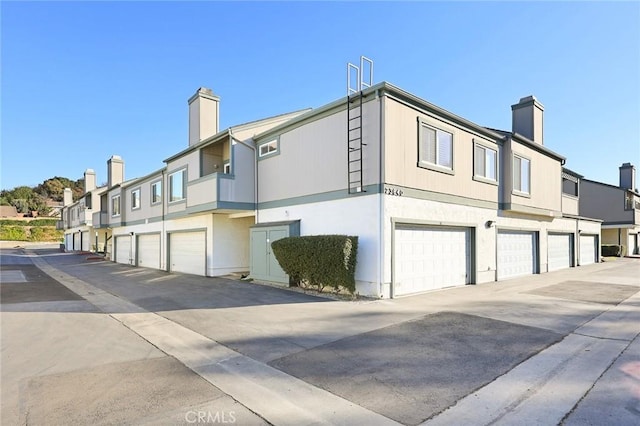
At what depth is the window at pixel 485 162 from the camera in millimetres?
13836

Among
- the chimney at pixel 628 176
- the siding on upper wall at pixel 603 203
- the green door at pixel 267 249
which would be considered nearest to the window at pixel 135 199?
the green door at pixel 267 249

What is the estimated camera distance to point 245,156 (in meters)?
14.9

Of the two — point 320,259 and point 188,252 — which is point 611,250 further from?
point 188,252

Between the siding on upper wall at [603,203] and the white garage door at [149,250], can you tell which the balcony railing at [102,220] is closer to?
the white garage door at [149,250]

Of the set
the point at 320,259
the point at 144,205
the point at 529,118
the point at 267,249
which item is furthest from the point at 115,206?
the point at 529,118

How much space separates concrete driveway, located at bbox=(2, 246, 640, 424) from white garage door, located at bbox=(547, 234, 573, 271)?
28.0 feet

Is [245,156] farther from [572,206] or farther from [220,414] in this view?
[572,206]

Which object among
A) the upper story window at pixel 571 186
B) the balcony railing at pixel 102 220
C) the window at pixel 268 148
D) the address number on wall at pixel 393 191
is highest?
the window at pixel 268 148

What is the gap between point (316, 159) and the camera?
1241 cm

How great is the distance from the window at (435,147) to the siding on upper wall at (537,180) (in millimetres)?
4160

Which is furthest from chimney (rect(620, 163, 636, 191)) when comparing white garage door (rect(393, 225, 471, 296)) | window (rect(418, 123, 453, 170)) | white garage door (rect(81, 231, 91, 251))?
white garage door (rect(81, 231, 91, 251))

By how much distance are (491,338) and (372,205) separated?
15.9 ft

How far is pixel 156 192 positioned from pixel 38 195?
8097 centimetres

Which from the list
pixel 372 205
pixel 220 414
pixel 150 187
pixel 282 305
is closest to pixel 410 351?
pixel 220 414
